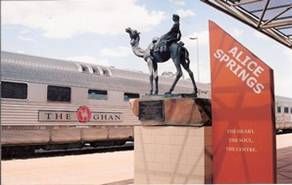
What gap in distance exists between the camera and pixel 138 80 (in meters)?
21.9

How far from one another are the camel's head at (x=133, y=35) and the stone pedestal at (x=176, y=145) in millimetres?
1730

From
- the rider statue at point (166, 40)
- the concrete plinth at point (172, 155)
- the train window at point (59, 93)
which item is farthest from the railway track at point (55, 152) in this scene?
the rider statue at point (166, 40)

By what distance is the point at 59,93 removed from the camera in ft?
54.5

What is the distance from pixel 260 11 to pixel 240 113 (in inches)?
252

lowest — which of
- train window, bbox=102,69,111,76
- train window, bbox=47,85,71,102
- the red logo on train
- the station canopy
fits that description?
the red logo on train

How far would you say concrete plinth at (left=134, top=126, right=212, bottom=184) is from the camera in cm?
791

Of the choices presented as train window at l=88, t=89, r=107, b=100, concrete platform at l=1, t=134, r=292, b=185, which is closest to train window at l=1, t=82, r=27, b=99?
concrete platform at l=1, t=134, r=292, b=185

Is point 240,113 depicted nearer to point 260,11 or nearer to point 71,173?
point 71,173

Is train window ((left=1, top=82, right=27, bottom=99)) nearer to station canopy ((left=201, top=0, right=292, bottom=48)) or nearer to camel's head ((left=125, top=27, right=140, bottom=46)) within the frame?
camel's head ((left=125, top=27, right=140, bottom=46))

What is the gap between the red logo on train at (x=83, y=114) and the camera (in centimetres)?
1722

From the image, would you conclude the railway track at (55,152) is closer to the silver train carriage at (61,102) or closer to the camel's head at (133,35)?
the silver train carriage at (61,102)

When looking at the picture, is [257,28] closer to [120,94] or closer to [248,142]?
[248,142]

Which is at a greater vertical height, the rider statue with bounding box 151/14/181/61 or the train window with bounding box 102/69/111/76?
the train window with bounding box 102/69/111/76

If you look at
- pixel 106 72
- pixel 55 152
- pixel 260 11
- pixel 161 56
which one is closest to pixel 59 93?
pixel 55 152
